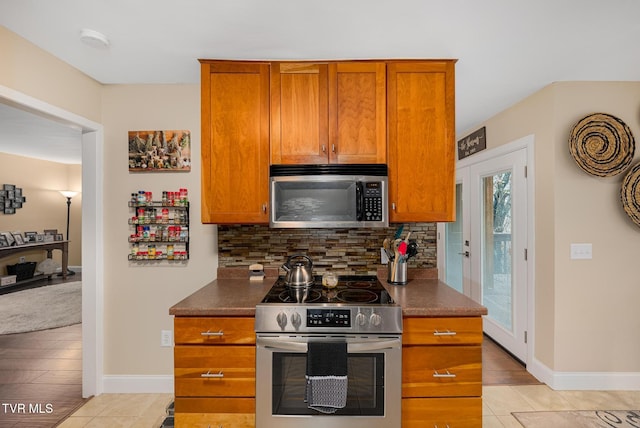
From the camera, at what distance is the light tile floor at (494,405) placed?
229 centimetres

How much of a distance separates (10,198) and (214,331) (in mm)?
6914

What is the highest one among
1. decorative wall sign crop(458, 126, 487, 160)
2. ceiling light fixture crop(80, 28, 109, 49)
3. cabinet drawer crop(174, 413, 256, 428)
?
ceiling light fixture crop(80, 28, 109, 49)

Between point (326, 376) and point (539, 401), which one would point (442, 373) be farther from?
point (539, 401)

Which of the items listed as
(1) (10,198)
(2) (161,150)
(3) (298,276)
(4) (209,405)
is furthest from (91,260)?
(1) (10,198)

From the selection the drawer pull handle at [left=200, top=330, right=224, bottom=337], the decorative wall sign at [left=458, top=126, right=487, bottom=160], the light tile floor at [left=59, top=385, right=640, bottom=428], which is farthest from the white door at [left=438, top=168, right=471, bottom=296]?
the drawer pull handle at [left=200, top=330, right=224, bottom=337]

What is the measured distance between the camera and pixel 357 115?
2.23m

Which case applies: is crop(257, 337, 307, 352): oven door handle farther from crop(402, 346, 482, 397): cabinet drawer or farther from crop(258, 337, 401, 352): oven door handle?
crop(402, 346, 482, 397): cabinet drawer

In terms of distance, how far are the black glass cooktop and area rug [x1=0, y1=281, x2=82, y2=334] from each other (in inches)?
141

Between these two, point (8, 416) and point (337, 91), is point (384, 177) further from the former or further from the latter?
point (8, 416)

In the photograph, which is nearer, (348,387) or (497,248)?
(348,387)

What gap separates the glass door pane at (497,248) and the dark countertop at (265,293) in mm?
1326

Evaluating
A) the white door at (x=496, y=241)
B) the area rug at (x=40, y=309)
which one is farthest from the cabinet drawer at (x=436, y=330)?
the area rug at (x=40, y=309)

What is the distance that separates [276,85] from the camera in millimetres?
2236

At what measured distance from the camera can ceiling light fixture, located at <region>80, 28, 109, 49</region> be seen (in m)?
1.91
